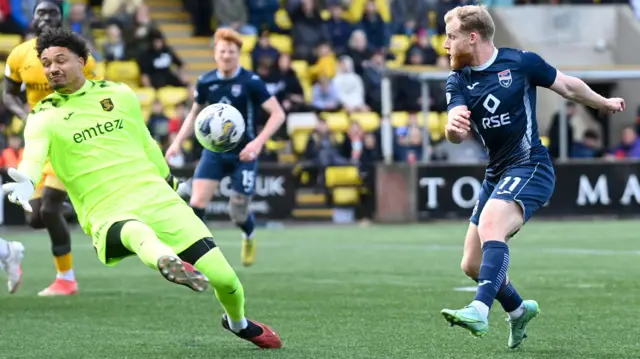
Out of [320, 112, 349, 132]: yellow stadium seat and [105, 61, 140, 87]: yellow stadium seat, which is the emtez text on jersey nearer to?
[105, 61, 140, 87]: yellow stadium seat

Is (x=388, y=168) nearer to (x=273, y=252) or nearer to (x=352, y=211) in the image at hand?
(x=352, y=211)

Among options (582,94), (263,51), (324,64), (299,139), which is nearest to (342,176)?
(299,139)

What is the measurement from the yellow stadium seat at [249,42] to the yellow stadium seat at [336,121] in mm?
2015

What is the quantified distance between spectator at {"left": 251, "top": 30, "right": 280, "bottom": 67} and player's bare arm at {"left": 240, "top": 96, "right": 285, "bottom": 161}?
11.6 m

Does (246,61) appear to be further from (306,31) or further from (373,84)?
(373,84)

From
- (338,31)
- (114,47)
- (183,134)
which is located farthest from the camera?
(338,31)

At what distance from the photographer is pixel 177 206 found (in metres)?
7.63

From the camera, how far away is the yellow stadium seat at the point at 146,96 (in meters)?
24.6

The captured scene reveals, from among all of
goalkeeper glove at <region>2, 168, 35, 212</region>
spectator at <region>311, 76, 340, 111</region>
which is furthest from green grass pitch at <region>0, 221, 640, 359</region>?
spectator at <region>311, 76, 340, 111</region>

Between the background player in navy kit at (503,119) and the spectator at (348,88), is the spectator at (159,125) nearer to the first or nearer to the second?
the spectator at (348,88)

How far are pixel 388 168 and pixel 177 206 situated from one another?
16.0 m

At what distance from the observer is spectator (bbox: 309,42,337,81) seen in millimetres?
26312

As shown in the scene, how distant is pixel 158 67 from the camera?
25453 millimetres

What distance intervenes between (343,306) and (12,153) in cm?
1270
